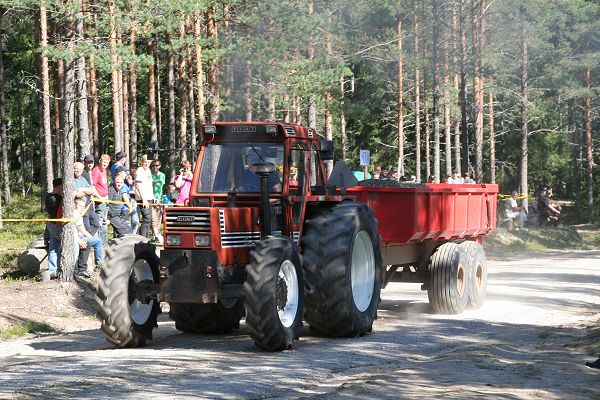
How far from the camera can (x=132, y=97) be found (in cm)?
4322

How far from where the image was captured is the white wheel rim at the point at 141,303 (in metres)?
11.8

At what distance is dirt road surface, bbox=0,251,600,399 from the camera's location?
29.1ft

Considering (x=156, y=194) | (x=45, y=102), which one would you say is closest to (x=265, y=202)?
A: (x=156, y=194)

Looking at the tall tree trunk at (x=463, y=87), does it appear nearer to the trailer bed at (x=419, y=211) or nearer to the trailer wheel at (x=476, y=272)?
the trailer wheel at (x=476, y=272)

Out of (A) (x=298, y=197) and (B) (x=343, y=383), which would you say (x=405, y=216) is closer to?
(A) (x=298, y=197)

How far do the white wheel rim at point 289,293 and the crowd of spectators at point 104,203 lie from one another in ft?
17.2

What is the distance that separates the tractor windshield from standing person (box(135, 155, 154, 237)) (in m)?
9.16

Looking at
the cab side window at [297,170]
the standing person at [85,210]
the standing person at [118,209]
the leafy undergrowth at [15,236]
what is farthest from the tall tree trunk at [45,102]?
the cab side window at [297,170]

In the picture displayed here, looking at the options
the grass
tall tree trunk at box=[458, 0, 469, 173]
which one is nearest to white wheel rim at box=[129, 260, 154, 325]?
the grass

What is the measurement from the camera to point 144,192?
2152cm

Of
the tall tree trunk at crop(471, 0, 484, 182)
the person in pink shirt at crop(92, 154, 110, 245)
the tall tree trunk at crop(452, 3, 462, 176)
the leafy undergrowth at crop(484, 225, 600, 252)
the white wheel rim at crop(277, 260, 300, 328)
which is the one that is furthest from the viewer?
the tall tree trunk at crop(452, 3, 462, 176)

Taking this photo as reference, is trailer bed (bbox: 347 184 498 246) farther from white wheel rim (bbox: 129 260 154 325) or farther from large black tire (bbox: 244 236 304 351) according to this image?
white wheel rim (bbox: 129 260 154 325)

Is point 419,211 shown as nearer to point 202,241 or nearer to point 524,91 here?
point 202,241

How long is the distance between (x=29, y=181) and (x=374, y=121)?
22308mm
